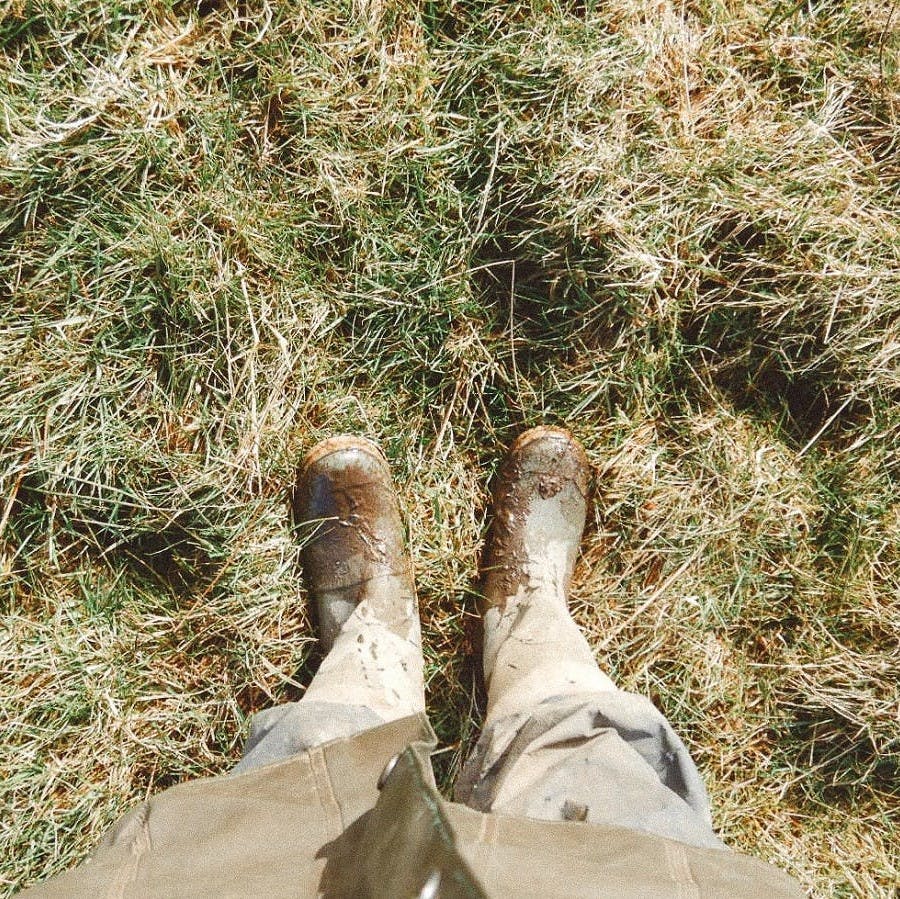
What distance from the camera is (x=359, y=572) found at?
161 cm

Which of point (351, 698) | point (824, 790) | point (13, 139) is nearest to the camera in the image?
point (351, 698)

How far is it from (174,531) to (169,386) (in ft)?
0.95

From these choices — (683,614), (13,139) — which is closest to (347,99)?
(13,139)

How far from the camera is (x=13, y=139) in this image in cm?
152

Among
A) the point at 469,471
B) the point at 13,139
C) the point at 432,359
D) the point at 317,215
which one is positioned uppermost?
the point at 13,139

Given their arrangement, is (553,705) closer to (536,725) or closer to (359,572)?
(536,725)

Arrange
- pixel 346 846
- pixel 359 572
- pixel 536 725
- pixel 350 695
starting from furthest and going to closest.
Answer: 1. pixel 359 572
2. pixel 350 695
3. pixel 536 725
4. pixel 346 846

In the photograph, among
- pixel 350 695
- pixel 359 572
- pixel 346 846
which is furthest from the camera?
pixel 359 572

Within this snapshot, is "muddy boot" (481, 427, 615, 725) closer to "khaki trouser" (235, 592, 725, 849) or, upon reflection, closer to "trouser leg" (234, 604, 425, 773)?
"khaki trouser" (235, 592, 725, 849)

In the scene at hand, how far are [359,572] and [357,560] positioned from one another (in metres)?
0.03

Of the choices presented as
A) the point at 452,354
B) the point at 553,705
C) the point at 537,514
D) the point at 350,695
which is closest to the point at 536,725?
the point at 553,705

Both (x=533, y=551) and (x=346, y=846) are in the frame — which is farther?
(x=533, y=551)

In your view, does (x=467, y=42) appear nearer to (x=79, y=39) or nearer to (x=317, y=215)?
(x=317, y=215)

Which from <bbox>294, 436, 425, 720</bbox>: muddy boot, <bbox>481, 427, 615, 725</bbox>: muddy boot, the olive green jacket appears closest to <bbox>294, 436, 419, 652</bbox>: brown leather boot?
<bbox>294, 436, 425, 720</bbox>: muddy boot
